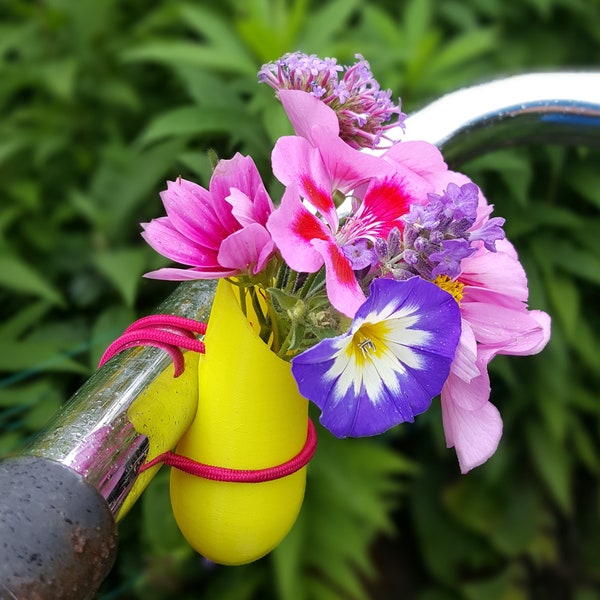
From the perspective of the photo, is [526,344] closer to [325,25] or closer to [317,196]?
[317,196]

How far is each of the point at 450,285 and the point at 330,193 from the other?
0.23ft

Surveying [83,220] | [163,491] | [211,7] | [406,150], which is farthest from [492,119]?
[211,7]

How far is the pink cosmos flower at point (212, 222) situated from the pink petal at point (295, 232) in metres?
0.02

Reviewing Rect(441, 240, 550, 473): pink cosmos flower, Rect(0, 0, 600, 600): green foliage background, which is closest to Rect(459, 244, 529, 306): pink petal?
Rect(441, 240, 550, 473): pink cosmos flower

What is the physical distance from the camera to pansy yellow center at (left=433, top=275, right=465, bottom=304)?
0.37 m

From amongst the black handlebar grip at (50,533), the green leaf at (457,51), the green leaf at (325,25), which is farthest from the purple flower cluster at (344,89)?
the green leaf at (457,51)

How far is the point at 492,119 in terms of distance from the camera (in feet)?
1.99

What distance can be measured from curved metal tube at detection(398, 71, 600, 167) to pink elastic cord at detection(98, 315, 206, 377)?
0.25m

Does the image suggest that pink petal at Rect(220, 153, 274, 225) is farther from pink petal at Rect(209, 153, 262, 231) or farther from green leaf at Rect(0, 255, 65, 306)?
green leaf at Rect(0, 255, 65, 306)

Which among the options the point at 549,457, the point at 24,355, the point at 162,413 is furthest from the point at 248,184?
the point at 549,457

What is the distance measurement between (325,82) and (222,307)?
0.12 m

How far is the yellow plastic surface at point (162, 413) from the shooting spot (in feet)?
1.24

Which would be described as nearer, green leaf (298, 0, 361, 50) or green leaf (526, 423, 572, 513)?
green leaf (298, 0, 361, 50)

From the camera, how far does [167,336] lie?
0.40m
